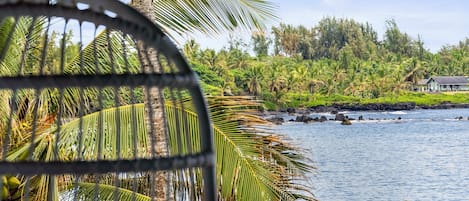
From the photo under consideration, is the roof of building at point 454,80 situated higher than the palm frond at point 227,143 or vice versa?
the roof of building at point 454,80

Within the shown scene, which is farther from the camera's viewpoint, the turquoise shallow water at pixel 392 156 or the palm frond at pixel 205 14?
the turquoise shallow water at pixel 392 156

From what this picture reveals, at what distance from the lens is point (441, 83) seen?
107 ft

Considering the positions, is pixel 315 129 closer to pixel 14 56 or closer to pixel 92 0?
pixel 14 56

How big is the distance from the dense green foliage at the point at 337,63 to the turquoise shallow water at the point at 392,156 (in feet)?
3.91

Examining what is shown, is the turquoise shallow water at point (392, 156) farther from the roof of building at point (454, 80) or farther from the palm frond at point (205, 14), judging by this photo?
the palm frond at point (205, 14)

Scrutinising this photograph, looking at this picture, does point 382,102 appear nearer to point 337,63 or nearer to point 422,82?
point 422,82

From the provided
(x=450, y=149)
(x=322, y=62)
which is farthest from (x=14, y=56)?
(x=322, y=62)

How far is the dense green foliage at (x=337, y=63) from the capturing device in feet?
86.3

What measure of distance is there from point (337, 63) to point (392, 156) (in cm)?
620

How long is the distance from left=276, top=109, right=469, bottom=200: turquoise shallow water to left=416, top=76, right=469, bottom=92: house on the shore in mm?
1088

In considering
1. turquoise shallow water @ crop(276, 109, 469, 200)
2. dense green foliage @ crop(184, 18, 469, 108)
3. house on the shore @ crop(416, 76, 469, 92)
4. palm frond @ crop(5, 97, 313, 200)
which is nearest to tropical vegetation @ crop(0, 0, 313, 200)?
palm frond @ crop(5, 97, 313, 200)

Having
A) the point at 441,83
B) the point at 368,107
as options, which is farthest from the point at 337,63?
the point at 441,83

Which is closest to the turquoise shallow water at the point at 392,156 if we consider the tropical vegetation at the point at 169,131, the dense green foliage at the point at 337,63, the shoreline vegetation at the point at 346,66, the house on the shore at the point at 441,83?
the shoreline vegetation at the point at 346,66

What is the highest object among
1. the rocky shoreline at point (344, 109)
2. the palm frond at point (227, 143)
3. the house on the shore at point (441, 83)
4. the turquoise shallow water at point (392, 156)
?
the house on the shore at point (441, 83)
